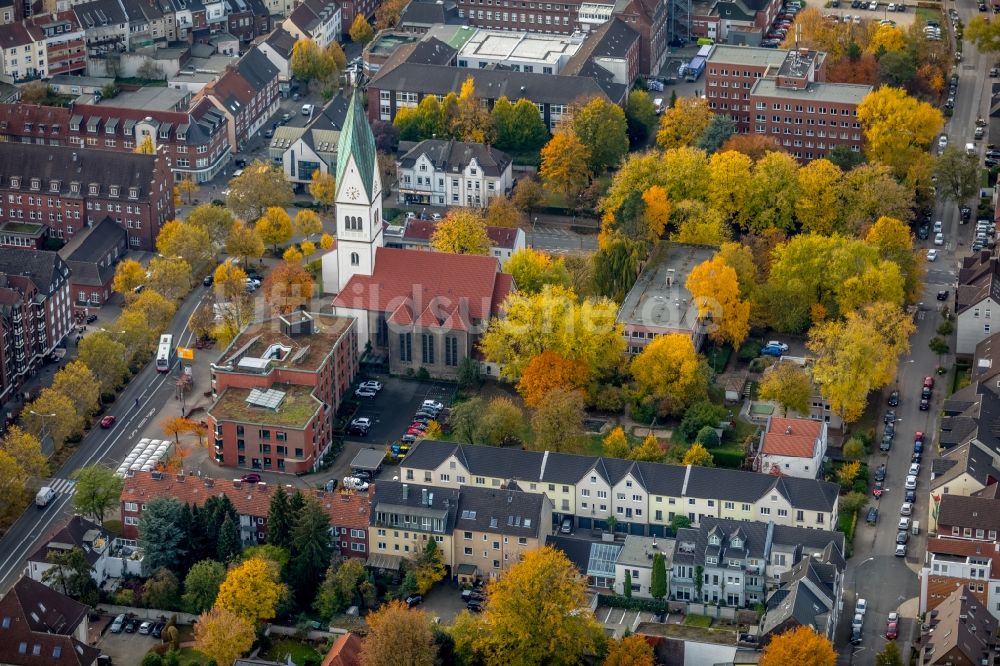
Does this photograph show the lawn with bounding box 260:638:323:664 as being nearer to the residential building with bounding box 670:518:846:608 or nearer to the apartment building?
the apartment building

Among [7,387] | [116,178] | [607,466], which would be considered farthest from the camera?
[116,178]

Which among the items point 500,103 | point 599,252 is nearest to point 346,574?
point 599,252

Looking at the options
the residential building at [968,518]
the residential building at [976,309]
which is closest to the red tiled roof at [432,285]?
the residential building at [976,309]

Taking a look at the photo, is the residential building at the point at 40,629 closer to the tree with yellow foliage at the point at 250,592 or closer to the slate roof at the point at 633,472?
the tree with yellow foliage at the point at 250,592

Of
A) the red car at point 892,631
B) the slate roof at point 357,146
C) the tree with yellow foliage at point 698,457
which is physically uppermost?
the slate roof at point 357,146

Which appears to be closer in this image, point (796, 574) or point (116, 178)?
point (796, 574)

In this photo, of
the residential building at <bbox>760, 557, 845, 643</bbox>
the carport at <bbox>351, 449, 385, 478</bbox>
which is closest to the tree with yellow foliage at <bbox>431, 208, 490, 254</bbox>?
the carport at <bbox>351, 449, 385, 478</bbox>

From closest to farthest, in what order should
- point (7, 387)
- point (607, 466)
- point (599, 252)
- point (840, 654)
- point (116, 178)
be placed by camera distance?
point (840, 654), point (607, 466), point (7, 387), point (599, 252), point (116, 178)

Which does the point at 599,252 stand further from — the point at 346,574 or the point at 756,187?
the point at 346,574
